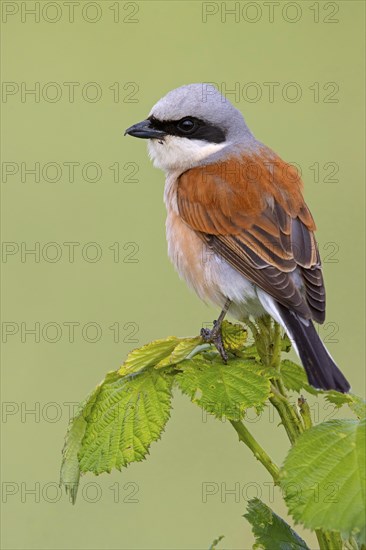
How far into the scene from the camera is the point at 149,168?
5145 mm

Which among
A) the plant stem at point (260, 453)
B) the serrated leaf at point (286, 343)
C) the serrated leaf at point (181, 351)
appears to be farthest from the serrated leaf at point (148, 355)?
the serrated leaf at point (286, 343)

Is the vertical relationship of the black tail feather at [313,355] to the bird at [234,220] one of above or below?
below

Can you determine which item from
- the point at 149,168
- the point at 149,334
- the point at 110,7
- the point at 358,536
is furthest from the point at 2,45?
the point at 358,536

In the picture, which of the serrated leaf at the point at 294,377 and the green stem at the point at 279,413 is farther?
the serrated leaf at the point at 294,377

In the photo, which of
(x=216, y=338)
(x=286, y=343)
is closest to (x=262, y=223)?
(x=286, y=343)

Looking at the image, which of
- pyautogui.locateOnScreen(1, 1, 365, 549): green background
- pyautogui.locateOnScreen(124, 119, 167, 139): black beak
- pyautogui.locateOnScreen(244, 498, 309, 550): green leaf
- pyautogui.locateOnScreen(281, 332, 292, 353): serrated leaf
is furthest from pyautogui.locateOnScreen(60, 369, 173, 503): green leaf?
pyautogui.locateOnScreen(124, 119, 167, 139): black beak

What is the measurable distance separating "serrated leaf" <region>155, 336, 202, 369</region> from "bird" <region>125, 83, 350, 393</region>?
85mm

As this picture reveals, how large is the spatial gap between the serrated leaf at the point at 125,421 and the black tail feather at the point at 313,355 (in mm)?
328

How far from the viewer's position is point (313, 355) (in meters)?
2.18

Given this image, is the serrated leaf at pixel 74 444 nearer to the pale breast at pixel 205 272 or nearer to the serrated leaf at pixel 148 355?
the serrated leaf at pixel 148 355

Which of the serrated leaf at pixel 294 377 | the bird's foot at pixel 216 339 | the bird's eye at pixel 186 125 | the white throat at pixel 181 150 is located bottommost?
the serrated leaf at pixel 294 377

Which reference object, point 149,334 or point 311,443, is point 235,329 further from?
point 149,334

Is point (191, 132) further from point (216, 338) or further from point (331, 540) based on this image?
point (331, 540)

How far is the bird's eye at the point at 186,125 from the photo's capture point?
316 cm
